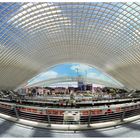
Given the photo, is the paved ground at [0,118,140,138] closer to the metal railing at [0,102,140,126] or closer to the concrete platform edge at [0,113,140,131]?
the concrete platform edge at [0,113,140,131]

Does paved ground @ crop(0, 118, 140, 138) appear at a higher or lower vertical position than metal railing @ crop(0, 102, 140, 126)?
lower

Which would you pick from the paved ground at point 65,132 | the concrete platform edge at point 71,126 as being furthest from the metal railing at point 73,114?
the paved ground at point 65,132

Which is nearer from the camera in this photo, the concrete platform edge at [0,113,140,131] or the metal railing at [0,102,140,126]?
the concrete platform edge at [0,113,140,131]

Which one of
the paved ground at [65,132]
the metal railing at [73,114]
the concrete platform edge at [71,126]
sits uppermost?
the metal railing at [73,114]

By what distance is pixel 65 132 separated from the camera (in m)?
14.5

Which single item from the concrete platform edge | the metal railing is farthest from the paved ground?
the metal railing

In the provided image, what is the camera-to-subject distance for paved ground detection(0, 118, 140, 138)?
44.9 ft

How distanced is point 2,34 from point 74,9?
22.6 m

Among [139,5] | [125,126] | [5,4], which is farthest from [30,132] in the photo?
[139,5]

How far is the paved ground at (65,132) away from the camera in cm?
1368

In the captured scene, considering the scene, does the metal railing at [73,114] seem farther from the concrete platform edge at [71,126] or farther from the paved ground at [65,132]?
the paved ground at [65,132]

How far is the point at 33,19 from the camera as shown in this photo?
39.9m

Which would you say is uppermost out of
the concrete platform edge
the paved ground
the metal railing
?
the metal railing

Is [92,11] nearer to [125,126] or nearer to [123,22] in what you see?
[123,22]
